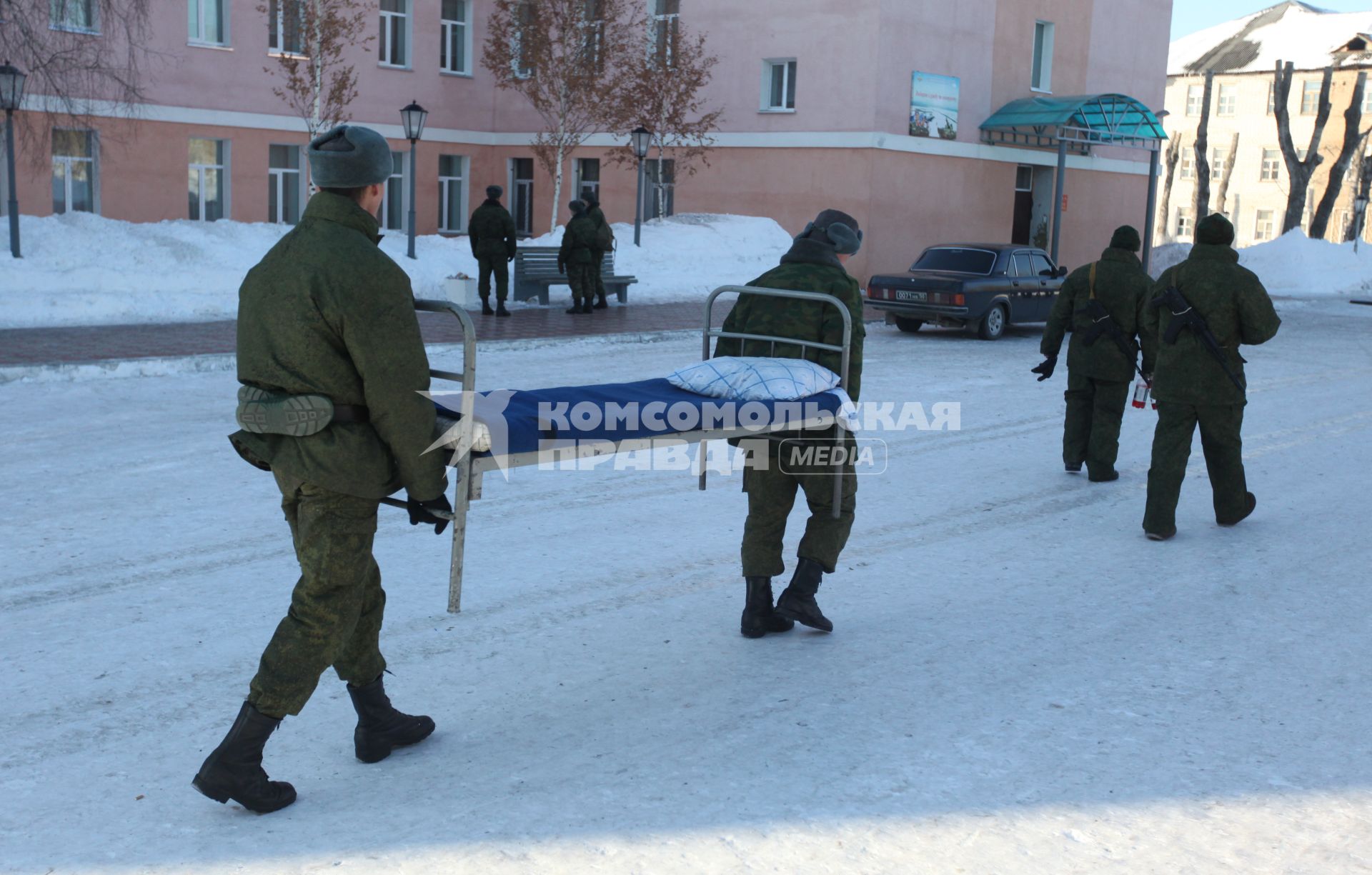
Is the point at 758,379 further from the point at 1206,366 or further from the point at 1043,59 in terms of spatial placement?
the point at 1043,59

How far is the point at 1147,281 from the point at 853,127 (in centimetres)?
2100

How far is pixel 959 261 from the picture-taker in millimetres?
20250

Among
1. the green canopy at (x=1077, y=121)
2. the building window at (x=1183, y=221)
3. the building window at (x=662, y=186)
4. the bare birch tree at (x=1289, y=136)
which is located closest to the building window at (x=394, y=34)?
the building window at (x=662, y=186)

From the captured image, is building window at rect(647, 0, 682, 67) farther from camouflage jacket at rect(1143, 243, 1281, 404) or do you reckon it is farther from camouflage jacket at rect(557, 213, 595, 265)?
camouflage jacket at rect(1143, 243, 1281, 404)

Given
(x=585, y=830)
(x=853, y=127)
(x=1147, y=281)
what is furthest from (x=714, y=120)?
(x=585, y=830)

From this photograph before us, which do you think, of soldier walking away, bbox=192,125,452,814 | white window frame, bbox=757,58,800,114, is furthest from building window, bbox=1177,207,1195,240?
soldier walking away, bbox=192,125,452,814

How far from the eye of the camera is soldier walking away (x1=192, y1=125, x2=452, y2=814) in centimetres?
379

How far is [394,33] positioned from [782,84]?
953 cm

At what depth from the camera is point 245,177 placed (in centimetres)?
2922

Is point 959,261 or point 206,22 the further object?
point 206,22

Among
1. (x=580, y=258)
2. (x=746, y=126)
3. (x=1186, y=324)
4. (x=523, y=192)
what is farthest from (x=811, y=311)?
(x=523, y=192)

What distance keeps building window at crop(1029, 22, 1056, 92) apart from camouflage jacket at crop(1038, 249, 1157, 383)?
26.3 meters

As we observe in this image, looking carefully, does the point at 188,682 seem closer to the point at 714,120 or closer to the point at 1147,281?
the point at 1147,281

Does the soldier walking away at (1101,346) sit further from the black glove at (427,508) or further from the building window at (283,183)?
the building window at (283,183)
